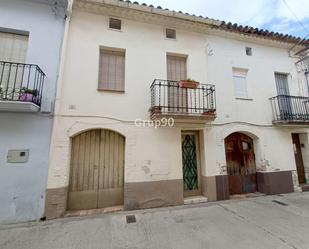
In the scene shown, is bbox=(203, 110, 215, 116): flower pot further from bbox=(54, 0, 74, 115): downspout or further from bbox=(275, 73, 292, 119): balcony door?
bbox=(54, 0, 74, 115): downspout

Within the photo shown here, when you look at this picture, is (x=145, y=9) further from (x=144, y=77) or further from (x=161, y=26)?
(x=144, y=77)

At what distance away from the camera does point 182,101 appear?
20.9ft

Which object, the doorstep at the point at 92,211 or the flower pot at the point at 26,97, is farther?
the doorstep at the point at 92,211

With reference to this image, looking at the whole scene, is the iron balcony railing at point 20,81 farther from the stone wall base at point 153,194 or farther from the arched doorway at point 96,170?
the stone wall base at point 153,194

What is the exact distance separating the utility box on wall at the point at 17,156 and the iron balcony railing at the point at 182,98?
3756mm

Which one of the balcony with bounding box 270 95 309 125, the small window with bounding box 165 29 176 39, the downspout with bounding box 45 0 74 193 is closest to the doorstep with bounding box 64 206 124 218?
the downspout with bounding box 45 0 74 193

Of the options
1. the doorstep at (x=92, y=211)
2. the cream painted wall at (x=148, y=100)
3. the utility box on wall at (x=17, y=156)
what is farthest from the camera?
the cream painted wall at (x=148, y=100)

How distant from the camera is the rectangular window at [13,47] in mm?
5094

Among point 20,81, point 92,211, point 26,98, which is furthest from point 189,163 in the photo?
point 20,81

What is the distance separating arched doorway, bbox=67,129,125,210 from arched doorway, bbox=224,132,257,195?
4328 mm

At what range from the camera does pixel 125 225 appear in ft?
14.1

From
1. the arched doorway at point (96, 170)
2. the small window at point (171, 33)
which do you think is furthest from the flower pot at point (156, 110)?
the small window at point (171, 33)

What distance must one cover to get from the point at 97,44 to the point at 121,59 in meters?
0.89

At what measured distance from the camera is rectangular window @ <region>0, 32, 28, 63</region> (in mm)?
5094
